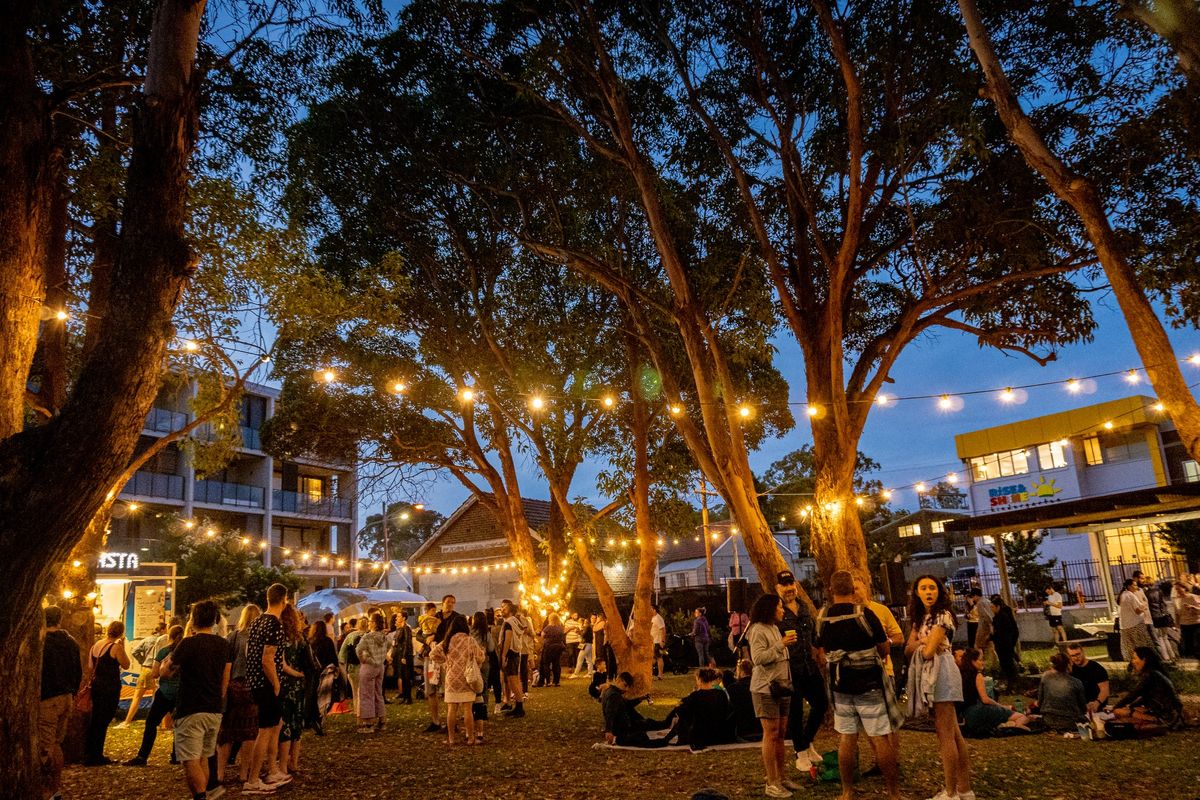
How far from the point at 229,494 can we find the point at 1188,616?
29.3 metres

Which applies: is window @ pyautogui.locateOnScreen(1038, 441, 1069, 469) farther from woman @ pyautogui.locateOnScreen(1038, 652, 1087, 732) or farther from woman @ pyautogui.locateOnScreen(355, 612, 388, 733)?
woman @ pyautogui.locateOnScreen(355, 612, 388, 733)

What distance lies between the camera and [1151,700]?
781 centimetres

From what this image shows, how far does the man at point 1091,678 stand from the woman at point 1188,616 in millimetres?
4500

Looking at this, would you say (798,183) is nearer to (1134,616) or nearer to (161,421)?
(1134,616)

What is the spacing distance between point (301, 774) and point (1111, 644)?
13142 millimetres

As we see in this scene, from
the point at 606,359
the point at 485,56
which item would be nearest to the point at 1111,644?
the point at 606,359

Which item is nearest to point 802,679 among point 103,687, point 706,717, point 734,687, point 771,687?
point 771,687

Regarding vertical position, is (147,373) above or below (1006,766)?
above

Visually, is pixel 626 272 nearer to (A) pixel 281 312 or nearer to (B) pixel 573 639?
(A) pixel 281 312

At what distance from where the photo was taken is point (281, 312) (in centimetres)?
976

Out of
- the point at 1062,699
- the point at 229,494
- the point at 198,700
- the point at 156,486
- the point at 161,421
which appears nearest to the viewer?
the point at 198,700

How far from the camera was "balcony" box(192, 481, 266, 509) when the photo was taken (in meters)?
29.2

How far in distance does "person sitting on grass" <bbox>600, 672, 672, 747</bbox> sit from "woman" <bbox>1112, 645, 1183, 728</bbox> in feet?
14.8

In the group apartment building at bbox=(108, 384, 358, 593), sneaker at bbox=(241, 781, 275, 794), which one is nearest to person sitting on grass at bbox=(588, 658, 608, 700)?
sneaker at bbox=(241, 781, 275, 794)
